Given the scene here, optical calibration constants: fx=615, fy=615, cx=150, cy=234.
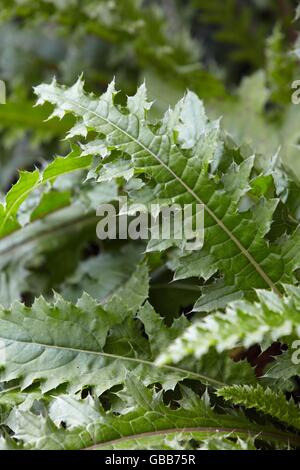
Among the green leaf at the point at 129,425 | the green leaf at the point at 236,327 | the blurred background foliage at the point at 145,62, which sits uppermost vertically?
the blurred background foliage at the point at 145,62

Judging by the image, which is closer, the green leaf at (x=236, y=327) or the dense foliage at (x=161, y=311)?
A: the green leaf at (x=236, y=327)

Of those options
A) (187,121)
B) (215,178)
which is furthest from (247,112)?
(215,178)

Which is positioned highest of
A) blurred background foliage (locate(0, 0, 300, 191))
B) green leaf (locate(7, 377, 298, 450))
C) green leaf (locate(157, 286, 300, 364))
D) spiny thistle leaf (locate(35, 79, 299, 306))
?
blurred background foliage (locate(0, 0, 300, 191))

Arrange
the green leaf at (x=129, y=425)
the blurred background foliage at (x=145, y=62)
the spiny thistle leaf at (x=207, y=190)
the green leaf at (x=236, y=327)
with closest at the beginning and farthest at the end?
the green leaf at (x=236, y=327), the green leaf at (x=129, y=425), the spiny thistle leaf at (x=207, y=190), the blurred background foliage at (x=145, y=62)


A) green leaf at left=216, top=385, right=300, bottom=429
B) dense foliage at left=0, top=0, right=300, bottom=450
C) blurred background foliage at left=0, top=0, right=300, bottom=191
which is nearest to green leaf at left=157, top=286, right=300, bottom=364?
dense foliage at left=0, top=0, right=300, bottom=450

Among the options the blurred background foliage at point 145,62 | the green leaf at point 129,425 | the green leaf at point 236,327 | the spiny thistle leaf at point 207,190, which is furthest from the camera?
the blurred background foliage at point 145,62

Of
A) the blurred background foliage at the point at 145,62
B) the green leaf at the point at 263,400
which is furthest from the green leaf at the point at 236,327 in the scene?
the blurred background foliage at the point at 145,62

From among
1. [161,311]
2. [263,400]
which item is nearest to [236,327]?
[263,400]

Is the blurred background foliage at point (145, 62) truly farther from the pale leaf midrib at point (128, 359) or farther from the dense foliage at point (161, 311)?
the pale leaf midrib at point (128, 359)

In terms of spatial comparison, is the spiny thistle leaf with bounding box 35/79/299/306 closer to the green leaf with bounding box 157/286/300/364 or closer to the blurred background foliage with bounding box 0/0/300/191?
the green leaf with bounding box 157/286/300/364

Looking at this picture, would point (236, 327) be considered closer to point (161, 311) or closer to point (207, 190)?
point (207, 190)

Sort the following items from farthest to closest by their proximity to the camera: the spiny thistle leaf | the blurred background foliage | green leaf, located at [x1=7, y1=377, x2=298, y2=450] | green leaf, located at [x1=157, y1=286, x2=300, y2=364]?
the blurred background foliage < the spiny thistle leaf < green leaf, located at [x1=7, y1=377, x2=298, y2=450] < green leaf, located at [x1=157, y1=286, x2=300, y2=364]

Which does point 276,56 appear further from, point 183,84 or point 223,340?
point 223,340
